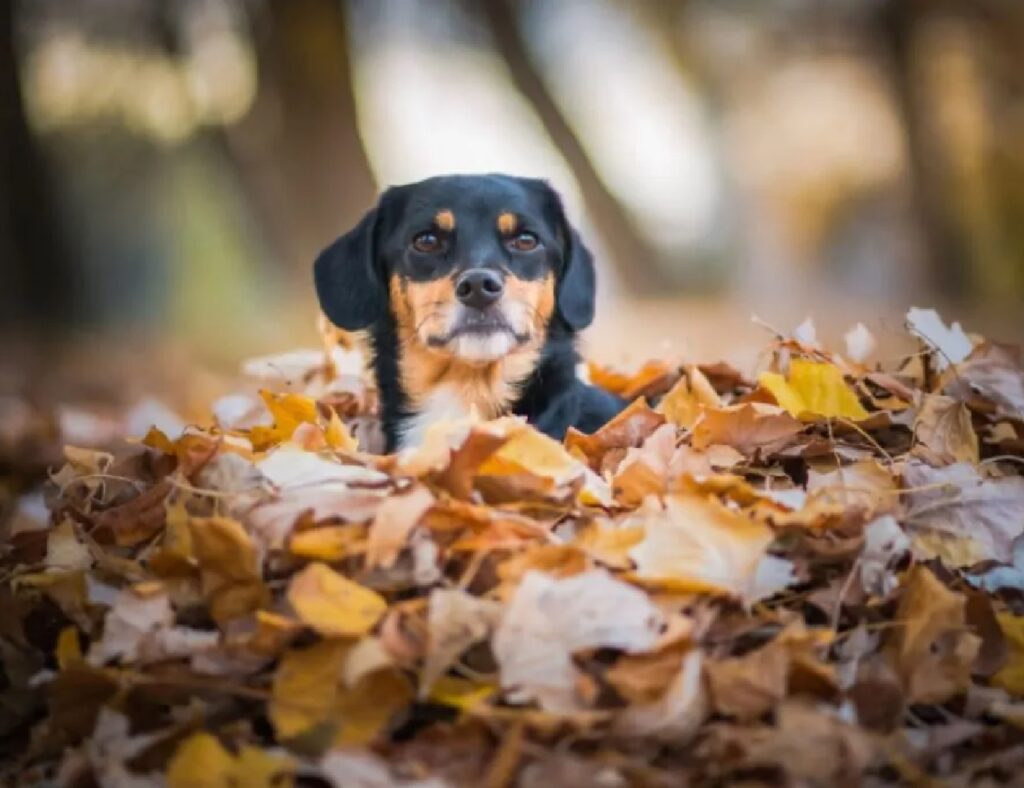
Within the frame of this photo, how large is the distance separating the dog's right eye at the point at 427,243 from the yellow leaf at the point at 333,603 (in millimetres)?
1452

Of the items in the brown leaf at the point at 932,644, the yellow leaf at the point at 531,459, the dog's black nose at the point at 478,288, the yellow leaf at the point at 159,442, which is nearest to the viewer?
the brown leaf at the point at 932,644

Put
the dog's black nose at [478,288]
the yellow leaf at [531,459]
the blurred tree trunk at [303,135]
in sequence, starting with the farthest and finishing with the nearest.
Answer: the blurred tree trunk at [303,135] → the dog's black nose at [478,288] → the yellow leaf at [531,459]

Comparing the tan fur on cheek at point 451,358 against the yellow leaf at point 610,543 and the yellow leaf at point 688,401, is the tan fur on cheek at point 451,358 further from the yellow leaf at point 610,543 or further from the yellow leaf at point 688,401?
the yellow leaf at point 610,543

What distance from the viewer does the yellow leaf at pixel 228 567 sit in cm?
218

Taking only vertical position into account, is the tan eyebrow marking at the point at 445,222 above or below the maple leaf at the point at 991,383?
above

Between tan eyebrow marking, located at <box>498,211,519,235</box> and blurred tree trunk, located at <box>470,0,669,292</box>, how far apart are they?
309 inches

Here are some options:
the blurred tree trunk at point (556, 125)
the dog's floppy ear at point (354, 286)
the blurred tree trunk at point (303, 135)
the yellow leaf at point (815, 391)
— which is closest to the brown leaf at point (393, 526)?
the yellow leaf at point (815, 391)

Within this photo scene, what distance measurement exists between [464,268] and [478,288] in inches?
4.1

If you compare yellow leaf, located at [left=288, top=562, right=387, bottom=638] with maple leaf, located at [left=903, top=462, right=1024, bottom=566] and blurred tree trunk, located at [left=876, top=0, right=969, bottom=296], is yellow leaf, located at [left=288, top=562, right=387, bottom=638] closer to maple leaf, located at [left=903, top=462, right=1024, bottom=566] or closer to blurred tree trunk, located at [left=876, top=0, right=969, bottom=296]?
maple leaf, located at [left=903, top=462, right=1024, bottom=566]

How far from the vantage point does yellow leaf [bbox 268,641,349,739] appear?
1990 millimetres

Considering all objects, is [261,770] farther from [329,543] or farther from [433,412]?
[433,412]

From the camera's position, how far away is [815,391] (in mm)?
3029

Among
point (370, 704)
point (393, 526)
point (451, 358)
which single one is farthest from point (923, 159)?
point (370, 704)

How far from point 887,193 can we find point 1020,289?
182 centimetres
